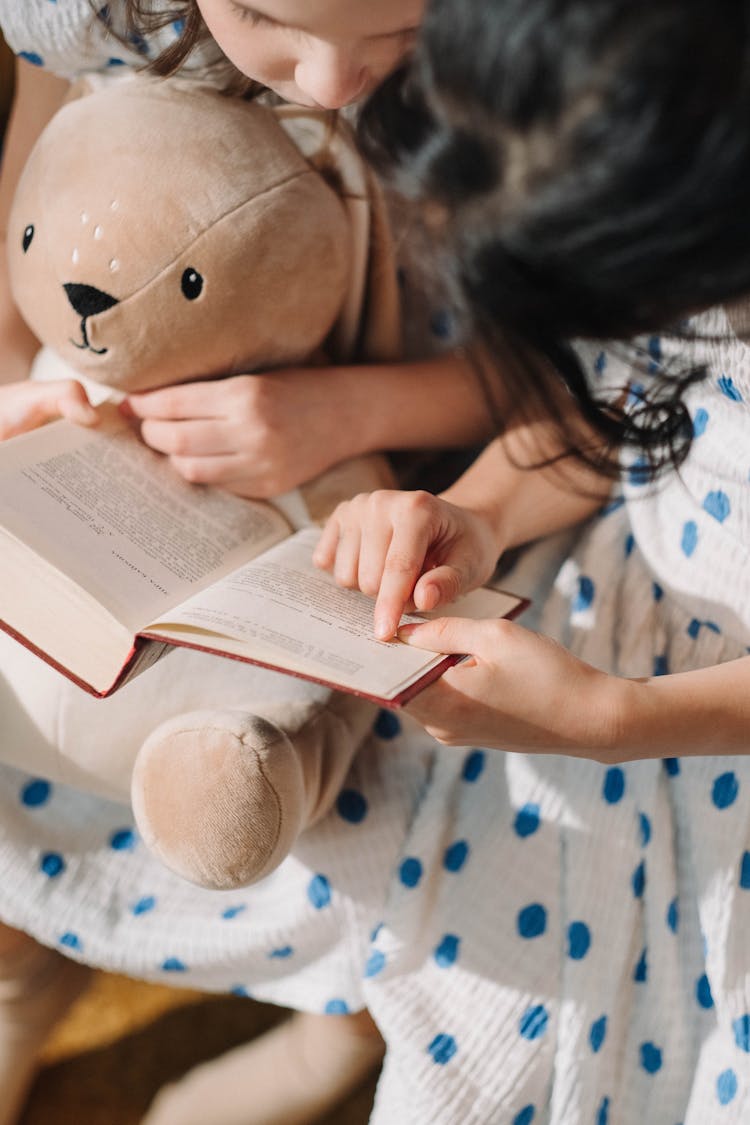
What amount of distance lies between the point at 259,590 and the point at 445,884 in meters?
0.24

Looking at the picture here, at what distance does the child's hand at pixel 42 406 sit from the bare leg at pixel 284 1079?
0.48 m

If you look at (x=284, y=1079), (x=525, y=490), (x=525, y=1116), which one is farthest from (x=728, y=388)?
(x=284, y=1079)

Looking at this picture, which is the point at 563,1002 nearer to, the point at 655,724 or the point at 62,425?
Answer: the point at 655,724

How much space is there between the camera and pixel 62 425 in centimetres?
66

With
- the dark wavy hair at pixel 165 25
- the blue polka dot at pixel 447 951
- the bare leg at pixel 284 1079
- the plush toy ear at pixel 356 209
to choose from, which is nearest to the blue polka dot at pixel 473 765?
the blue polka dot at pixel 447 951

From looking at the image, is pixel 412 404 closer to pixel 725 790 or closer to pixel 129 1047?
pixel 725 790

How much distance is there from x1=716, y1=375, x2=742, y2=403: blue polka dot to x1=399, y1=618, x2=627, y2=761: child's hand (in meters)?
0.20

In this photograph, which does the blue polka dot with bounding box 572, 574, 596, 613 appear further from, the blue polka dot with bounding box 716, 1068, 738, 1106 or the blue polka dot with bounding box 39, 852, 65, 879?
the blue polka dot with bounding box 39, 852, 65, 879

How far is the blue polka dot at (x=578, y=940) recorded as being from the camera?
632mm

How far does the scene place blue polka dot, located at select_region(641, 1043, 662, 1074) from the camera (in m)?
0.64

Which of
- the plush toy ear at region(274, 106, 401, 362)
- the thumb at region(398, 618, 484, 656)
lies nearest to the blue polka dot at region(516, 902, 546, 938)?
the thumb at region(398, 618, 484, 656)

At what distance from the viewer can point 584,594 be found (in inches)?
28.0

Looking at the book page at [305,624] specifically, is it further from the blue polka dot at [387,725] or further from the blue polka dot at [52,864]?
the blue polka dot at [52,864]

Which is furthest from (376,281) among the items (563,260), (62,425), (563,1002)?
(563,1002)
